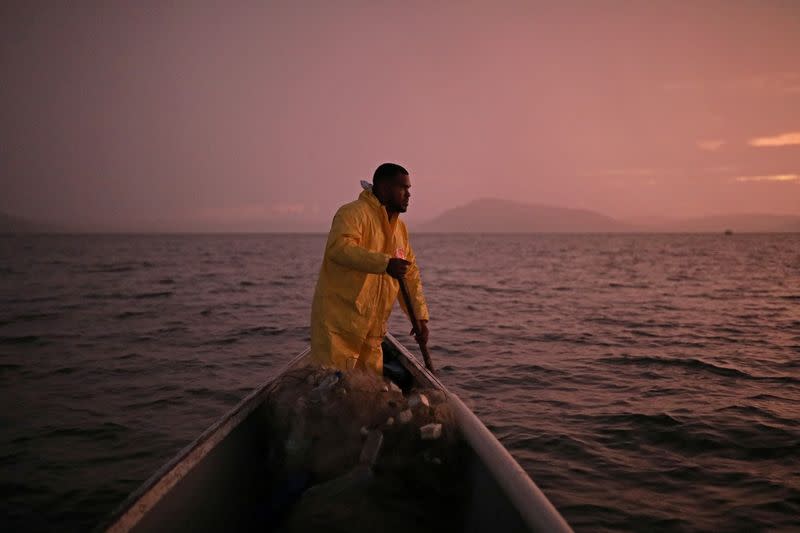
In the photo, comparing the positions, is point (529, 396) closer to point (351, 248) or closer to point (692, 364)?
point (692, 364)

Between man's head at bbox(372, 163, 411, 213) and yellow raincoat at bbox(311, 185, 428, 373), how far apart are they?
0.08 m

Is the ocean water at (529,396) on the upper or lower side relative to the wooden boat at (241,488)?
lower

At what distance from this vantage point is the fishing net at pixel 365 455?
8.14 feet

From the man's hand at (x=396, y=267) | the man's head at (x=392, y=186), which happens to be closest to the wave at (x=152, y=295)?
the man's head at (x=392, y=186)

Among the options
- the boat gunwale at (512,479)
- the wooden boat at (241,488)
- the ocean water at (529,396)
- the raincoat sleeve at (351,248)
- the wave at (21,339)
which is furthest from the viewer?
the wave at (21,339)

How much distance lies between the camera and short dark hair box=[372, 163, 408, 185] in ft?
13.1

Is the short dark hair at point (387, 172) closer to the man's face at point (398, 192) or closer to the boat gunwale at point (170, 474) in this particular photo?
the man's face at point (398, 192)

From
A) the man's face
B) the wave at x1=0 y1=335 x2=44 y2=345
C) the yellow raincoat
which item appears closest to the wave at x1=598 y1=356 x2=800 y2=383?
the yellow raincoat

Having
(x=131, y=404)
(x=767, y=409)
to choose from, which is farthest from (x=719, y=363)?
(x=131, y=404)

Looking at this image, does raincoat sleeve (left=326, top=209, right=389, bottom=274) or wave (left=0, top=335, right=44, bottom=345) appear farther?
wave (left=0, top=335, right=44, bottom=345)

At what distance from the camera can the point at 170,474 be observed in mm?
2619

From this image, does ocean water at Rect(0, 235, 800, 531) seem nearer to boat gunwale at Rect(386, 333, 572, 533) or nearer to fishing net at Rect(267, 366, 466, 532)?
boat gunwale at Rect(386, 333, 572, 533)

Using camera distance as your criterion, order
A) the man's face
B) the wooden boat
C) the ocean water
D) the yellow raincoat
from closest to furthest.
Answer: the wooden boat
the yellow raincoat
the man's face
the ocean water

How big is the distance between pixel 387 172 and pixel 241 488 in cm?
259
